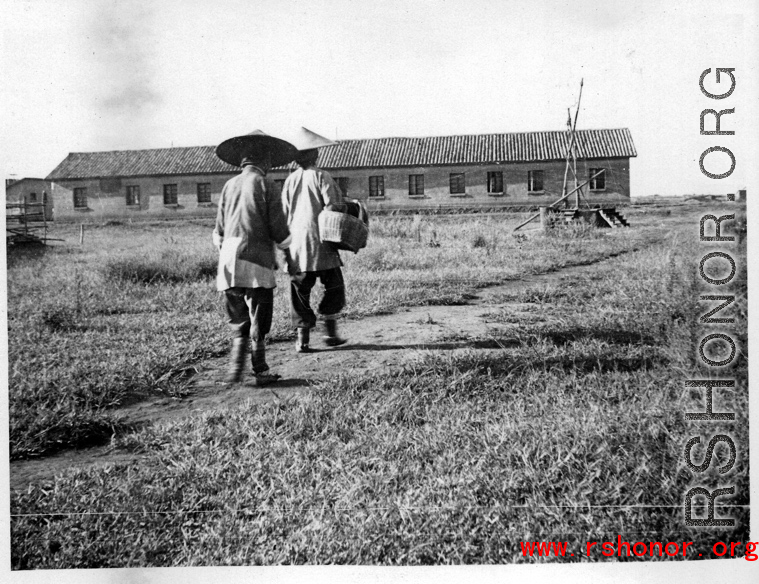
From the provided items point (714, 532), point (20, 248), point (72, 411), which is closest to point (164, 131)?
point (20, 248)

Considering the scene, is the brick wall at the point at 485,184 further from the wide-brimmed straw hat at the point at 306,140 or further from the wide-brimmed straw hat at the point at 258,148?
the wide-brimmed straw hat at the point at 258,148

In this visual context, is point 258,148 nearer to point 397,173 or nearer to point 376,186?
point 376,186

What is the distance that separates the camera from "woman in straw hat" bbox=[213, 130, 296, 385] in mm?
2746

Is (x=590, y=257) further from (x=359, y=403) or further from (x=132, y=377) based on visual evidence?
(x=132, y=377)

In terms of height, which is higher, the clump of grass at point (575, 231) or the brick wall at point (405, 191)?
the brick wall at point (405, 191)

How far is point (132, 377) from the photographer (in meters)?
2.78

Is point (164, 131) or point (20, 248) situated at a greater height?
point (164, 131)

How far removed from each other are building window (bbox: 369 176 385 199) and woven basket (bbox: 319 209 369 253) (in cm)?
27

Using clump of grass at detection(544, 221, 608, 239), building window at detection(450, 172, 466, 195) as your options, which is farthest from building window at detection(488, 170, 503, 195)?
clump of grass at detection(544, 221, 608, 239)

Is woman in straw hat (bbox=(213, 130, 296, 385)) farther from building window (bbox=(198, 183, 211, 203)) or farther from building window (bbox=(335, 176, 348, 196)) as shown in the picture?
building window (bbox=(335, 176, 348, 196))

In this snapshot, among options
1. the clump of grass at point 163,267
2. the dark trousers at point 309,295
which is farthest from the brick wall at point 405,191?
the dark trousers at point 309,295

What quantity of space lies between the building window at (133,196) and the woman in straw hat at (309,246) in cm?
97

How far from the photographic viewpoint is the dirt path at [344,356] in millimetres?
2572

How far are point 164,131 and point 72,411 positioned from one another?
1428 millimetres
